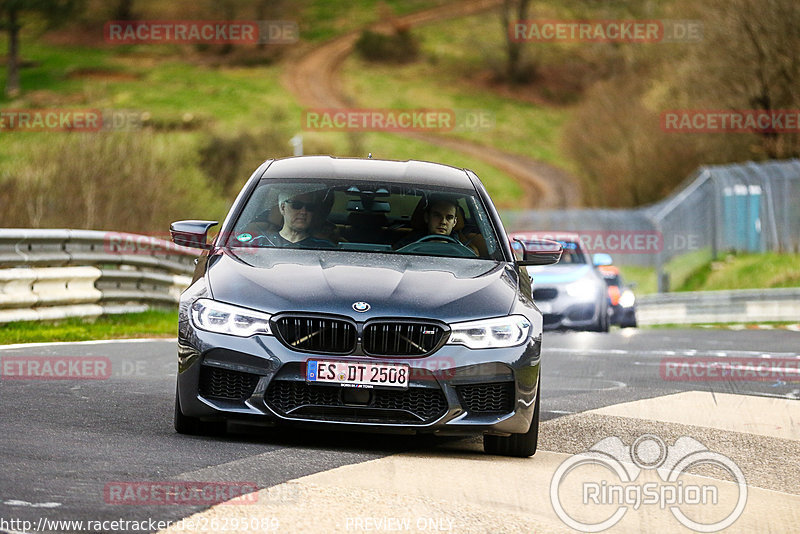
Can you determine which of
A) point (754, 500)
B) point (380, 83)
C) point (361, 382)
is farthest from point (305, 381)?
point (380, 83)

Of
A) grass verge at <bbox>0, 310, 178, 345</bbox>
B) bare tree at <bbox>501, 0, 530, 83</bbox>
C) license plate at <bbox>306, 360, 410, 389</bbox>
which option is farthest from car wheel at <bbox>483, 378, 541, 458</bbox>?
bare tree at <bbox>501, 0, 530, 83</bbox>

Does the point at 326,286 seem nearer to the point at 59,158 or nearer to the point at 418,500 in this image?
the point at 418,500

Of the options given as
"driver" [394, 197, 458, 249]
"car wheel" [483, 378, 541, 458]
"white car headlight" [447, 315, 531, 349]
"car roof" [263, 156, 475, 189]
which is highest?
"car roof" [263, 156, 475, 189]

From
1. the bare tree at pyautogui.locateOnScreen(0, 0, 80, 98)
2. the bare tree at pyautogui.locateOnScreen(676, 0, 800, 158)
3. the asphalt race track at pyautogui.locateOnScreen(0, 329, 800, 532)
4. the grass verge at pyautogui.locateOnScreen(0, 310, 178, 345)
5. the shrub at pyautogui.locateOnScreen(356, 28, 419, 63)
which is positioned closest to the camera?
the asphalt race track at pyautogui.locateOnScreen(0, 329, 800, 532)

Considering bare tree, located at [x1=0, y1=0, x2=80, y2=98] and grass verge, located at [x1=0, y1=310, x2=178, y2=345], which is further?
bare tree, located at [x1=0, y1=0, x2=80, y2=98]

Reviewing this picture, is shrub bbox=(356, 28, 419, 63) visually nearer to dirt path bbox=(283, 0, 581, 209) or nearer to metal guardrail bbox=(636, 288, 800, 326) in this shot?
dirt path bbox=(283, 0, 581, 209)

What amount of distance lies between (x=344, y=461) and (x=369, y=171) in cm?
256

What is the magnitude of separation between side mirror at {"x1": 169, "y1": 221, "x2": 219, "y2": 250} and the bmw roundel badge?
1.57 metres

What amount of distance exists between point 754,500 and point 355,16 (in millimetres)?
133878

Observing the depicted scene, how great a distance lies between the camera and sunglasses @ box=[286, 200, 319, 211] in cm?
868

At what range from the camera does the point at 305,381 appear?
24.0 ft

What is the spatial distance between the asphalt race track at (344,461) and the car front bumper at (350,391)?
18cm

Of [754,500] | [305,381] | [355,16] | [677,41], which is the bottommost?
[754,500]

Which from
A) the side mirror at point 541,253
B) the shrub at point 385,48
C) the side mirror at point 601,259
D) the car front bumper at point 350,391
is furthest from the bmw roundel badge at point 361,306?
the shrub at point 385,48
